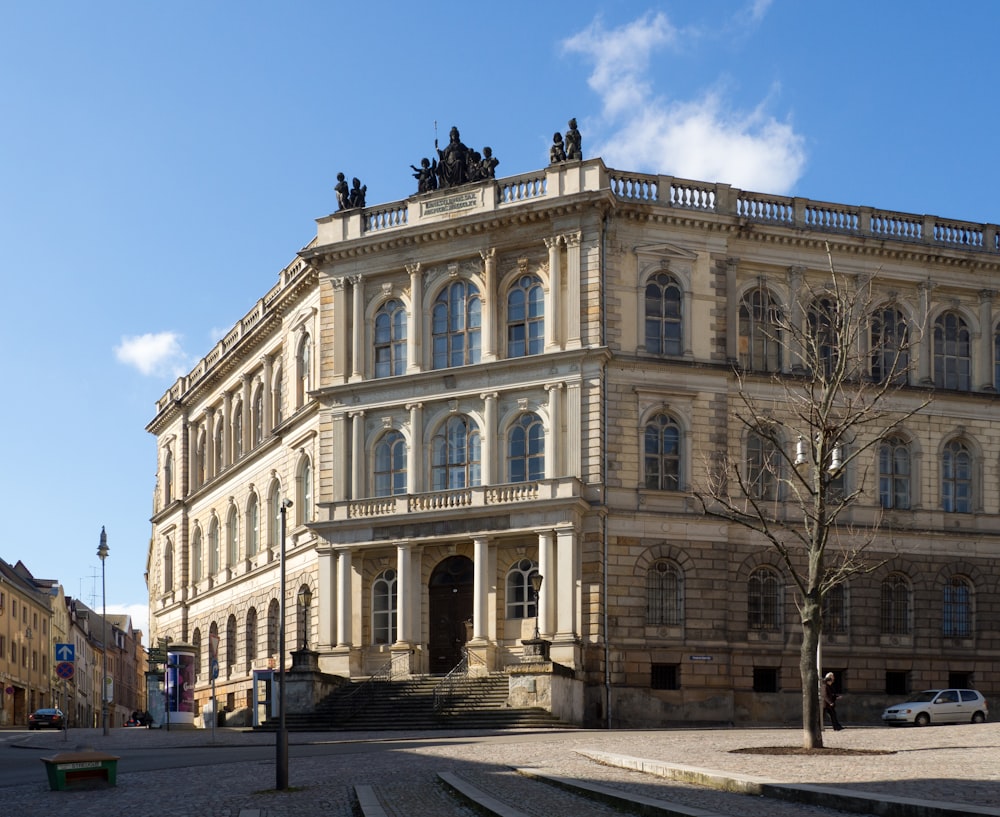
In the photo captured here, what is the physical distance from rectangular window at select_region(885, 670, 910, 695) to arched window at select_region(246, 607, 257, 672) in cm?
2587

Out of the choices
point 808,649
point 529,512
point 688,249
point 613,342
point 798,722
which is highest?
point 688,249

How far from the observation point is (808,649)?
29.4 m

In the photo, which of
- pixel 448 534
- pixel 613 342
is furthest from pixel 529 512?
pixel 613 342

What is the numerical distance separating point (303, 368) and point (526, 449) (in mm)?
13047

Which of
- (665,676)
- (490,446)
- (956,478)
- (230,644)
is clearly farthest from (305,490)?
(956,478)

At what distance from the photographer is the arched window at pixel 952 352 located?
53500 millimetres

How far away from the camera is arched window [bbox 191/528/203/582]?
7456 cm

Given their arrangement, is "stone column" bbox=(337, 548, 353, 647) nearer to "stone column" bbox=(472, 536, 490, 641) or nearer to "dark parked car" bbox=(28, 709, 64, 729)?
"stone column" bbox=(472, 536, 490, 641)

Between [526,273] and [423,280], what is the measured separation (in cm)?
375

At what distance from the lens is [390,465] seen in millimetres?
51969

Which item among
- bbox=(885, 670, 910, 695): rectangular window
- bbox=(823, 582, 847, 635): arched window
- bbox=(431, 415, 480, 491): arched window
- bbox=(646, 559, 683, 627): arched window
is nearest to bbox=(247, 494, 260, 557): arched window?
bbox=(431, 415, 480, 491): arched window

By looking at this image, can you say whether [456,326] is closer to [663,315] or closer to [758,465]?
[663,315]

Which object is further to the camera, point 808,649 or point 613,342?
point 613,342

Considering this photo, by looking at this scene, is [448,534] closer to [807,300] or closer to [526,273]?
[526,273]
